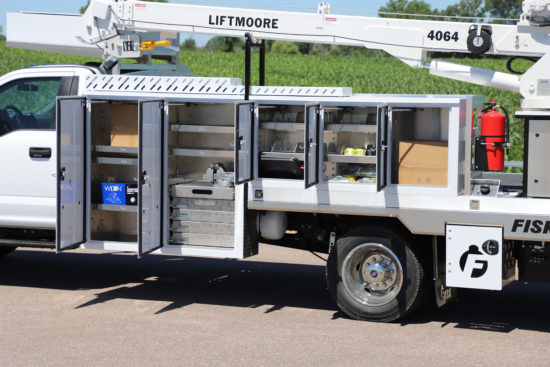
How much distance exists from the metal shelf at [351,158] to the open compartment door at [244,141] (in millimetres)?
719

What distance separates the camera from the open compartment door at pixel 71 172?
9211mm

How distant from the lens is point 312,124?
865cm

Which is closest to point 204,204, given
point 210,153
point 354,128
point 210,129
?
point 210,153

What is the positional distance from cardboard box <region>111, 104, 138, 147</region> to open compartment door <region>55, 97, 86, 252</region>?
1.45ft

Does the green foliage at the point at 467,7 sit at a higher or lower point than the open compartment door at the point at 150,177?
higher

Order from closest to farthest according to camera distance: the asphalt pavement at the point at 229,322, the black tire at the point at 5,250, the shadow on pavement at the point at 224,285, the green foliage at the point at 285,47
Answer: the asphalt pavement at the point at 229,322, the shadow on pavement at the point at 224,285, the black tire at the point at 5,250, the green foliage at the point at 285,47

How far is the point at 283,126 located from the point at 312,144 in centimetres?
51

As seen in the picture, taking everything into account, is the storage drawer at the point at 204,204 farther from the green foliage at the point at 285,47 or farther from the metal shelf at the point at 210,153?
the green foliage at the point at 285,47

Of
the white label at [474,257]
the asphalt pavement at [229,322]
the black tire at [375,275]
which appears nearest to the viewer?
the asphalt pavement at [229,322]

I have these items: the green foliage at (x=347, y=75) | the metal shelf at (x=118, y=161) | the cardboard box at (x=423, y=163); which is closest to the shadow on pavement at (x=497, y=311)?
the cardboard box at (x=423, y=163)

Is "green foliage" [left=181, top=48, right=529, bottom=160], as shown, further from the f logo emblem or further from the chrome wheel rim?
the f logo emblem

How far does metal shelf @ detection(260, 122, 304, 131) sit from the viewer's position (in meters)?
8.99

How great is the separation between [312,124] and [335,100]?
0.30 metres

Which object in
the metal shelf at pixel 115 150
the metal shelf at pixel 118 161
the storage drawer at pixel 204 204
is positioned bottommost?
the storage drawer at pixel 204 204
